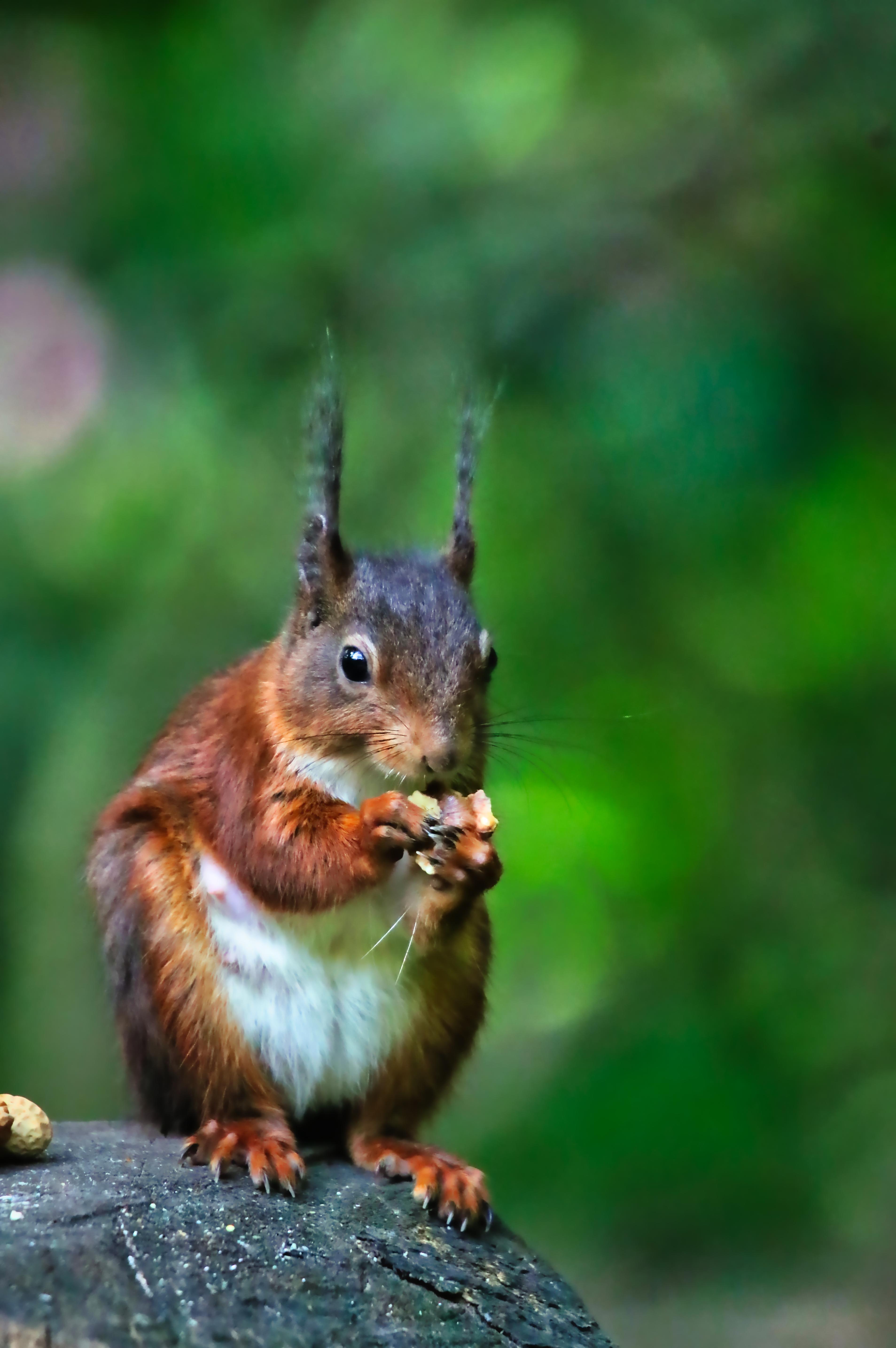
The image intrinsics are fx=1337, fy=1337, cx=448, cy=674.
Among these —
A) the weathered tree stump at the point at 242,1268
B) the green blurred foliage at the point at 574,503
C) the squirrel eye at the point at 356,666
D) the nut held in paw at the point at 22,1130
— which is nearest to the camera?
the weathered tree stump at the point at 242,1268

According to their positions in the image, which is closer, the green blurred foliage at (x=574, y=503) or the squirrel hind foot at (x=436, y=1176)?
the squirrel hind foot at (x=436, y=1176)

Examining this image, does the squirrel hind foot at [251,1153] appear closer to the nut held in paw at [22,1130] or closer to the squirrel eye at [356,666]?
the nut held in paw at [22,1130]

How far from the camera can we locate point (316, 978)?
1.73 metres

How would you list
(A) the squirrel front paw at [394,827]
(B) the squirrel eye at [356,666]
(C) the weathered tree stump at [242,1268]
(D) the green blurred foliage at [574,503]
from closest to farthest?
(C) the weathered tree stump at [242,1268] < (A) the squirrel front paw at [394,827] < (B) the squirrel eye at [356,666] < (D) the green blurred foliage at [574,503]

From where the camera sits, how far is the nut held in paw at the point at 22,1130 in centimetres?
147

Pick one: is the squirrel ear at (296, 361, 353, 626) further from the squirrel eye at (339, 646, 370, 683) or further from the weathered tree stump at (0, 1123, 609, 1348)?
the weathered tree stump at (0, 1123, 609, 1348)

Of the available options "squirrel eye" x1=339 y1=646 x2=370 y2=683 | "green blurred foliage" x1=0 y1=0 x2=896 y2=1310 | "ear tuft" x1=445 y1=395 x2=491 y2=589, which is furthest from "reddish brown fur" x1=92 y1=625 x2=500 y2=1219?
"green blurred foliage" x1=0 y1=0 x2=896 y2=1310

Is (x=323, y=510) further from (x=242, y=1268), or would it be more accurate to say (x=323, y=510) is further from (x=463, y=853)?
(x=242, y=1268)

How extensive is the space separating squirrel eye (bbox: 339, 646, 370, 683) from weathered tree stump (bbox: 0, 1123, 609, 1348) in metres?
0.62

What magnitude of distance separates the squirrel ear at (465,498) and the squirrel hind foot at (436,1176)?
2.54ft

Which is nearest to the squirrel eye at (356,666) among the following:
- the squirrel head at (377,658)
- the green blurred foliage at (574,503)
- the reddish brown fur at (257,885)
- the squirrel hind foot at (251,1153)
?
the squirrel head at (377,658)

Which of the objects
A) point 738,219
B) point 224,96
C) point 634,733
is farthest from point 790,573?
point 224,96

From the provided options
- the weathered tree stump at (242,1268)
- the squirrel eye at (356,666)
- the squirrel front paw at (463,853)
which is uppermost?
the squirrel eye at (356,666)

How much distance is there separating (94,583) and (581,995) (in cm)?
134
